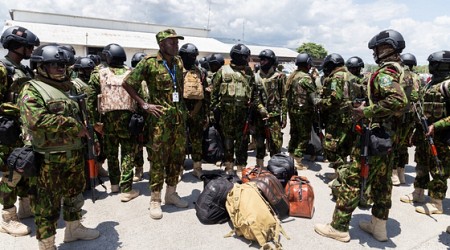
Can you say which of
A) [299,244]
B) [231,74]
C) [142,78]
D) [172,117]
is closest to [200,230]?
[299,244]

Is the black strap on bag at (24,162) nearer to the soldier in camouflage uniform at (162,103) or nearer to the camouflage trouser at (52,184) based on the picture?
the camouflage trouser at (52,184)

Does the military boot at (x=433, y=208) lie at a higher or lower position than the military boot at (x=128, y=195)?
higher

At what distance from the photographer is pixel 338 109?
545cm

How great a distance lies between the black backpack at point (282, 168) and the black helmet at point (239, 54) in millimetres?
1756

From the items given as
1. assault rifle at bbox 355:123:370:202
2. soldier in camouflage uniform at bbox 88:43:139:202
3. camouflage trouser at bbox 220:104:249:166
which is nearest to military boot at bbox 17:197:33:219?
soldier in camouflage uniform at bbox 88:43:139:202

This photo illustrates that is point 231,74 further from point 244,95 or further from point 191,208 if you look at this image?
point 191,208

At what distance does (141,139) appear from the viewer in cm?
469

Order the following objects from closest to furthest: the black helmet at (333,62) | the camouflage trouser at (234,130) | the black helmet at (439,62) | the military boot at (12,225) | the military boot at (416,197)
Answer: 1. the military boot at (12,225)
2. the black helmet at (439,62)
3. the military boot at (416,197)
4. the camouflage trouser at (234,130)
5. the black helmet at (333,62)

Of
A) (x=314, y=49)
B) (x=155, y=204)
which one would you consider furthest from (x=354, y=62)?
(x=314, y=49)

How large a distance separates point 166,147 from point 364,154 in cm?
242

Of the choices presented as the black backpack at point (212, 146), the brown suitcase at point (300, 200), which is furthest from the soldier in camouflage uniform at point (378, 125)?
the black backpack at point (212, 146)

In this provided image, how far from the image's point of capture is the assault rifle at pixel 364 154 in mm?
3156

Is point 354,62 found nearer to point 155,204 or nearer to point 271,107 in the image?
point 271,107

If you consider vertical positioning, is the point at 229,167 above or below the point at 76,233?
above
